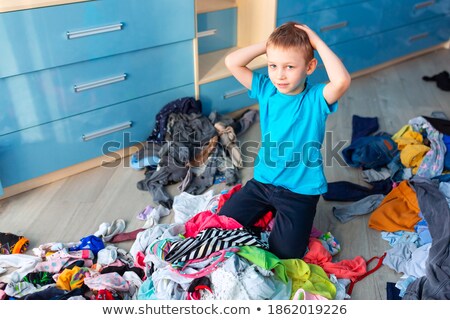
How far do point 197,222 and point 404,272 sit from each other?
766 millimetres

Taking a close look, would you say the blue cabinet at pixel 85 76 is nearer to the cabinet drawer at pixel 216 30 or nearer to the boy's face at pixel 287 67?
the cabinet drawer at pixel 216 30

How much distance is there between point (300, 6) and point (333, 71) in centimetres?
132

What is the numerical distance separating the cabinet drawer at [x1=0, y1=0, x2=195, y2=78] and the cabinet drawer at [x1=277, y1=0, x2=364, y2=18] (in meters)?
0.61

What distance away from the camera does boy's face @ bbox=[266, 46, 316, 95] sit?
1353mm

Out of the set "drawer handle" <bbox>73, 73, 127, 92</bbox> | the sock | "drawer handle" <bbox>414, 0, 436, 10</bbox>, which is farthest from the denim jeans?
"drawer handle" <bbox>414, 0, 436, 10</bbox>

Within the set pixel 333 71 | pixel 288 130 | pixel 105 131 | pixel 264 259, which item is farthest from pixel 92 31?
pixel 264 259

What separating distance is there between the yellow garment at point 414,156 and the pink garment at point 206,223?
93 centimetres

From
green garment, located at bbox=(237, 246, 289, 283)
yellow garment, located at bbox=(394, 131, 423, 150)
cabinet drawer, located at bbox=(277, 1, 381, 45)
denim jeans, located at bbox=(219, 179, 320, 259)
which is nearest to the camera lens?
green garment, located at bbox=(237, 246, 289, 283)

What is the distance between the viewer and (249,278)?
1.38 m

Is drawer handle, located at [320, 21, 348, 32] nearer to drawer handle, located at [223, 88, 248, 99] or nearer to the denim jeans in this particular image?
drawer handle, located at [223, 88, 248, 99]

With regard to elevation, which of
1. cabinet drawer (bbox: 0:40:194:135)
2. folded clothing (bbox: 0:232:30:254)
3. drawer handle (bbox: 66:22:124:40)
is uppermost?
drawer handle (bbox: 66:22:124:40)

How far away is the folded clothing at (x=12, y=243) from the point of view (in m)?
1.67
